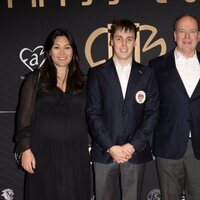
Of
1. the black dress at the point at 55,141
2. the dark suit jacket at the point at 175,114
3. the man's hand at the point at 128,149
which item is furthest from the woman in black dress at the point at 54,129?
the dark suit jacket at the point at 175,114

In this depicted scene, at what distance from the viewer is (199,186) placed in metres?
2.53

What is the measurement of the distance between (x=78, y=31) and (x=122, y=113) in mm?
1257

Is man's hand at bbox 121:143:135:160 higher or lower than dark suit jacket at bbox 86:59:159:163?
lower

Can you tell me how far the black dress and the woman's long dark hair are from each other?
0.06m

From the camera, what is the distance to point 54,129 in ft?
7.80

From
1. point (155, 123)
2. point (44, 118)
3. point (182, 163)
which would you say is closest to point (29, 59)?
point (44, 118)

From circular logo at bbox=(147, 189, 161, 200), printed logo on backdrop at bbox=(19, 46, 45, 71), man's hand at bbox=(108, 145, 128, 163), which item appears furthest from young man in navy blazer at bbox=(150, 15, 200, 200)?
printed logo on backdrop at bbox=(19, 46, 45, 71)

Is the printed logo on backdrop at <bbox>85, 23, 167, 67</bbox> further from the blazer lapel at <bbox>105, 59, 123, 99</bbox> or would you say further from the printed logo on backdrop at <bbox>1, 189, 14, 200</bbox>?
the printed logo on backdrop at <bbox>1, 189, 14, 200</bbox>

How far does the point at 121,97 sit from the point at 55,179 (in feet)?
2.75

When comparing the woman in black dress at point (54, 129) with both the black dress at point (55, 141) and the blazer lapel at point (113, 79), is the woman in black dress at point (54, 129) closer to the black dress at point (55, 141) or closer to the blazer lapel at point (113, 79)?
the black dress at point (55, 141)

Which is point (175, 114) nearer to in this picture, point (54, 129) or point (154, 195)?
point (54, 129)

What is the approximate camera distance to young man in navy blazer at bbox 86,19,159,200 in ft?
7.89

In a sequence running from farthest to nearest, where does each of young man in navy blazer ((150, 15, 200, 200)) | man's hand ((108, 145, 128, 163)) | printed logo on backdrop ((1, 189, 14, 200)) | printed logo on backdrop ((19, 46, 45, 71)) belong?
printed logo on backdrop ((1, 189, 14, 200))
printed logo on backdrop ((19, 46, 45, 71))
young man in navy blazer ((150, 15, 200, 200))
man's hand ((108, 145, 128, 163))

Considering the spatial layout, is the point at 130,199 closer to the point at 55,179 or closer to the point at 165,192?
the point at 165,192
